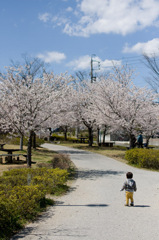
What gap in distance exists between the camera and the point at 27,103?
12539 mm

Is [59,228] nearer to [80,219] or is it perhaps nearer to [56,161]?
[80,219]

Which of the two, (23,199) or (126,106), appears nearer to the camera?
(23,199)

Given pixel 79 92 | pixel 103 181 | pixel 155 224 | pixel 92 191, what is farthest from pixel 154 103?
pixel 155 224

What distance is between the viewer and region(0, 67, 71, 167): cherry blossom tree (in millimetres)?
12508

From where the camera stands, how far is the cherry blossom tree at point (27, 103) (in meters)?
12.5

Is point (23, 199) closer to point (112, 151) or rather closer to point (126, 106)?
point (126, 106)

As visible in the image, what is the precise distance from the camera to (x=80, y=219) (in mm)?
5949

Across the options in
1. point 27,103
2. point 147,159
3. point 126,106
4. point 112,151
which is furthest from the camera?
point 112,151

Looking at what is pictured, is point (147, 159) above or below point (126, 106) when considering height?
below

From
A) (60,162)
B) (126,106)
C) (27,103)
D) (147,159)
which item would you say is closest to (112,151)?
(126,106)

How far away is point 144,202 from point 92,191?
203 cm

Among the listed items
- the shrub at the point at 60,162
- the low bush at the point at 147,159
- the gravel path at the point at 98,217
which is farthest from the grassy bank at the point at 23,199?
the low bush at the point at 147,159

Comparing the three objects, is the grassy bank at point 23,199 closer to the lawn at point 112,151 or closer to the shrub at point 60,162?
the shrub at point 60,162

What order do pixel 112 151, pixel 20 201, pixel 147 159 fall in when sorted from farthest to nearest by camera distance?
pixel 112 151 → pixel 147 159 → pixel 20 201
